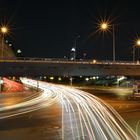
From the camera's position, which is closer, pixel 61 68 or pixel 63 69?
pixel 61 68

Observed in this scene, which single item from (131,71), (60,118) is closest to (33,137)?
(60,118)

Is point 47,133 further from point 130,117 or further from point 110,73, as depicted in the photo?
point 110,73

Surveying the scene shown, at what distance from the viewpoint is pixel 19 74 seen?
7325 cm

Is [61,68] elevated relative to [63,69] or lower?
elevated

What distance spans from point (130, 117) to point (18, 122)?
10.8m

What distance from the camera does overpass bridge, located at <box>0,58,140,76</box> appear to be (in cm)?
7231

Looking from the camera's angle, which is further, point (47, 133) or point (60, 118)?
point (60, 118)

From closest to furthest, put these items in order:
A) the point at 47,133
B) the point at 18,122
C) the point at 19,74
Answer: the point at 47,133
the point at 18,122
the point at 19,74

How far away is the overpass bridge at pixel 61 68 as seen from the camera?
72.3 metres

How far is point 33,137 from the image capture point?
2578cm

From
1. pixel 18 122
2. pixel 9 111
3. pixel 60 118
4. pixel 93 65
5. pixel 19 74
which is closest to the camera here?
pixel 18 122

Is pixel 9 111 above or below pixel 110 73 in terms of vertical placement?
below

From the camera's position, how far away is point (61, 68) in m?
76.2

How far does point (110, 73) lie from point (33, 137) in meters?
55.8
